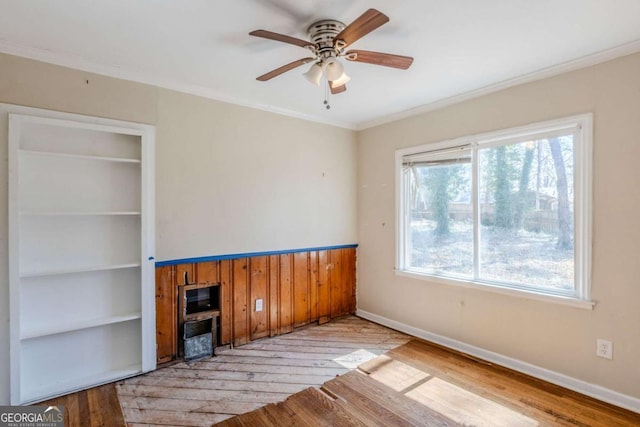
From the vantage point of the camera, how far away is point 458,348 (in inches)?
125

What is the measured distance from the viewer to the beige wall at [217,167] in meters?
2.36

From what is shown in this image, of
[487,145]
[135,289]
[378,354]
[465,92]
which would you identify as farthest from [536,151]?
[135,289]

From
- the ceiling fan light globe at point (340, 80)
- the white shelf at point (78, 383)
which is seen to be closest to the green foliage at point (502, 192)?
the ceiling fan light globe at point (340, 80)

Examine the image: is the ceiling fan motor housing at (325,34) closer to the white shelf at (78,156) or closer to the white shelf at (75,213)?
the white shelf at (78,156)

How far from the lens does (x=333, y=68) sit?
201cm

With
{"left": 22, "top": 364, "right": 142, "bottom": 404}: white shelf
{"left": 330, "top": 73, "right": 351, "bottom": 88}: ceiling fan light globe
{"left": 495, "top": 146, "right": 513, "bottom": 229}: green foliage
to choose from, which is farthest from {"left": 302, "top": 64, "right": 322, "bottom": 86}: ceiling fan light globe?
{"left": 22, "top": 364, "right": 142, "bottom": 404}: white shelf

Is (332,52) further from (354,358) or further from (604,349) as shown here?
(604,349)

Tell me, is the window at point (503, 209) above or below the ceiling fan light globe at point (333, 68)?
below

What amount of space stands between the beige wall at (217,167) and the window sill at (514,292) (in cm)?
118

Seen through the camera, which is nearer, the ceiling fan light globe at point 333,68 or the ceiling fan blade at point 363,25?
the ceiling fan blade at point 363,25

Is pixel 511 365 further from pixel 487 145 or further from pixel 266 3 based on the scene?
pixel 266 3

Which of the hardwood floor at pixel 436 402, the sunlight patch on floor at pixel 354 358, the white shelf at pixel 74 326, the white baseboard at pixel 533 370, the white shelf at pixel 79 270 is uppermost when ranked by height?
the white shelf at pixel 79 270

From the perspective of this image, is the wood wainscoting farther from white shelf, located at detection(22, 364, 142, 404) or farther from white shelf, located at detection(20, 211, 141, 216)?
white shelf, located at detection(20, 211, 141, 216)

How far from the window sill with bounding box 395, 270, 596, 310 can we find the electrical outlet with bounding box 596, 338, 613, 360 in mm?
Result: 242
